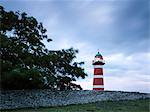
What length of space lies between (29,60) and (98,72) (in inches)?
400

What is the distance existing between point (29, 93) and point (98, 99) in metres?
5.19

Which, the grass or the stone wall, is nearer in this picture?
the grass

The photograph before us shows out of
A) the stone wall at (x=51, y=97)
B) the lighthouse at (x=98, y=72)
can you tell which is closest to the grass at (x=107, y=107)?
the stone wall at (x=51, y=97)

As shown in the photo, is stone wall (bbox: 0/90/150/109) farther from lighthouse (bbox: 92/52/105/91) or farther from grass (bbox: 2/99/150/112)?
lighthouse (bbox: 92/52/105/91)

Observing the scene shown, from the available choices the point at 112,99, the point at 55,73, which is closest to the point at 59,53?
the point at 55,73

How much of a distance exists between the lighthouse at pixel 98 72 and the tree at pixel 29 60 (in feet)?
13.5

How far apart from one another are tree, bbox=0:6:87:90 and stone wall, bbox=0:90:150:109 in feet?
2.37

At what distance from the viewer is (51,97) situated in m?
26.6

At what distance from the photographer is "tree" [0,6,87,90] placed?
2355cm

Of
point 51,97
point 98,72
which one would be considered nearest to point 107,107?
point 51,97

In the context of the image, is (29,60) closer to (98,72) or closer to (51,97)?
(51,97)

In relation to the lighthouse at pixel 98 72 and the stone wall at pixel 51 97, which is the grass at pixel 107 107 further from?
the lighthouse at pixel 98 72

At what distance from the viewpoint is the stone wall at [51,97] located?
25.1 metres

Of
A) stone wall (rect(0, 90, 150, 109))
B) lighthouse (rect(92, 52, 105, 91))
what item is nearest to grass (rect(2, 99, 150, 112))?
stone wall (rect(0, 90, 150, 109))
